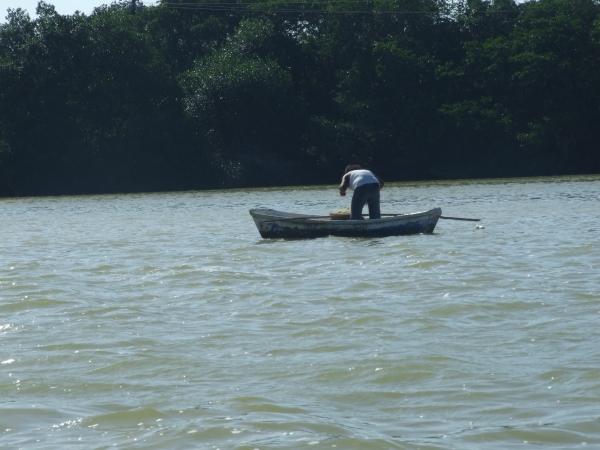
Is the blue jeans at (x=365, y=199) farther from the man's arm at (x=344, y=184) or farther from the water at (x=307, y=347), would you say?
the water at (x=307, y=347)

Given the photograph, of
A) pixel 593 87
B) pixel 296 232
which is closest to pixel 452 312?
pixel 296 232

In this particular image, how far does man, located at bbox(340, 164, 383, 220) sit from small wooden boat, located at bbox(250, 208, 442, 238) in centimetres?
42

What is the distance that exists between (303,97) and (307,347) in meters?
43.8

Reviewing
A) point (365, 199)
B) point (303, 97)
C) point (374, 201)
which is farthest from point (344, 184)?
point (303, 97)

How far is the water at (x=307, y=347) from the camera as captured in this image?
4.98m

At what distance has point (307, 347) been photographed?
22.8ft

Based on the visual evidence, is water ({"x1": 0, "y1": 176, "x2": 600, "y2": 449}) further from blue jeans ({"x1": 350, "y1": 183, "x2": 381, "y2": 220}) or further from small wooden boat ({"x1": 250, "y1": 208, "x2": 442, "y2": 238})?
blue jeans ({"x1": 350, "y1": 183, "x2": 381, "y2": 220})

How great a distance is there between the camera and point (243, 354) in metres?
6.75

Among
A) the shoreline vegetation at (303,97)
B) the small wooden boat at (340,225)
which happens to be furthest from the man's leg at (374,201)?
the shoreline vegetation at (303,97)

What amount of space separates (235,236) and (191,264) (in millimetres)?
4884

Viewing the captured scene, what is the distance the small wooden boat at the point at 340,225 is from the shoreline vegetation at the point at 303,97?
95.6 ft

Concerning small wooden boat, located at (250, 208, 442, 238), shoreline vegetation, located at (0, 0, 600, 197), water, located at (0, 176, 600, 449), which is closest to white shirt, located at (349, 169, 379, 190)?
small wooden boat, located at (250, 208, 442, 238)

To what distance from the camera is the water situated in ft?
16.3

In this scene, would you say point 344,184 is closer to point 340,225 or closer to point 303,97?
point 340,225
